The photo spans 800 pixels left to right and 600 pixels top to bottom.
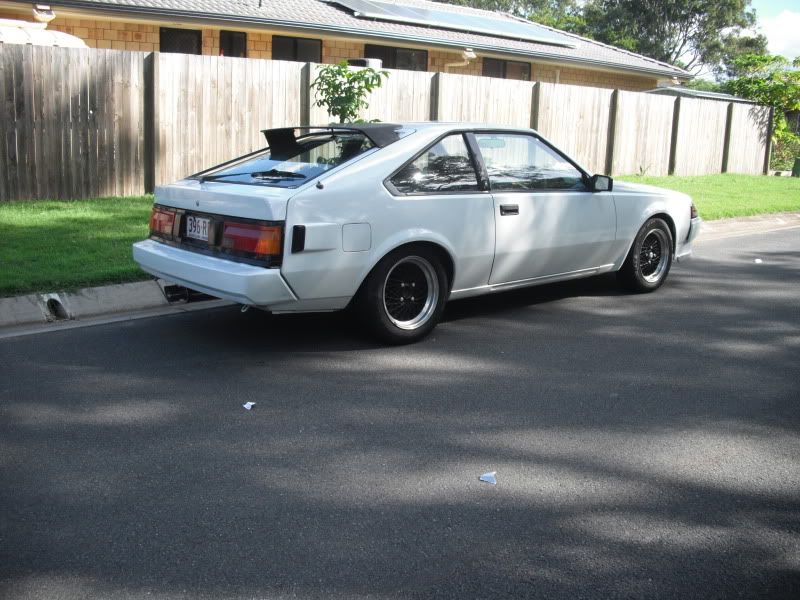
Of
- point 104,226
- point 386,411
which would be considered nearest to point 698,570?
point 386,411

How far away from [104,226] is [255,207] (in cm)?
467

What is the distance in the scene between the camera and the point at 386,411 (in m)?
4.84

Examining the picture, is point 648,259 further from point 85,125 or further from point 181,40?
point 181,40

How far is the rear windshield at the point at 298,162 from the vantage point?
19.6 ft

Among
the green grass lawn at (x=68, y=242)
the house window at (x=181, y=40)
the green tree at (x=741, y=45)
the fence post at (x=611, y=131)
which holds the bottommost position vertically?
the green grass lawn at (x=68, y=242)

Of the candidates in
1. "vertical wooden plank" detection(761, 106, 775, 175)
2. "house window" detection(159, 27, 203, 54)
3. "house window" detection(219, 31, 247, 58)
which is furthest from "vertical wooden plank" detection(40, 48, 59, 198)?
"vertical wooden plank" detection(761, 106, 775, 175)

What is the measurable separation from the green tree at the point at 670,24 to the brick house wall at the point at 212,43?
33927mm

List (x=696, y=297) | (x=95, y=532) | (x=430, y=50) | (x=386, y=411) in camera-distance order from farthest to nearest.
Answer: (x=430, y=50)
(x=696, y=297)
(x=386, y=411)
(x=95, y=532)

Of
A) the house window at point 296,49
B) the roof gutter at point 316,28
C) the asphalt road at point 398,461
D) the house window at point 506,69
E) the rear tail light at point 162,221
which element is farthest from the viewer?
the house window at point 506,69

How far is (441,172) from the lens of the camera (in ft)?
21.0

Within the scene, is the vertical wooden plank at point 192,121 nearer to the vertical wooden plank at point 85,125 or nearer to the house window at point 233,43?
the vertical wooden plank at point 85,125

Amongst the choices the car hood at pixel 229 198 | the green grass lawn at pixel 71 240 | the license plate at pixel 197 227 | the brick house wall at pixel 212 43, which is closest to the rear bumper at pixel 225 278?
the license plate at pixel 197 227

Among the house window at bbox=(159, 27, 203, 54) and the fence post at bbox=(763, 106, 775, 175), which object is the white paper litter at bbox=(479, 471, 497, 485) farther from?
the fence post at bbox=(763, 106, 775, 175)

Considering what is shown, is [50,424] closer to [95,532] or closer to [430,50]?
[95,532]
